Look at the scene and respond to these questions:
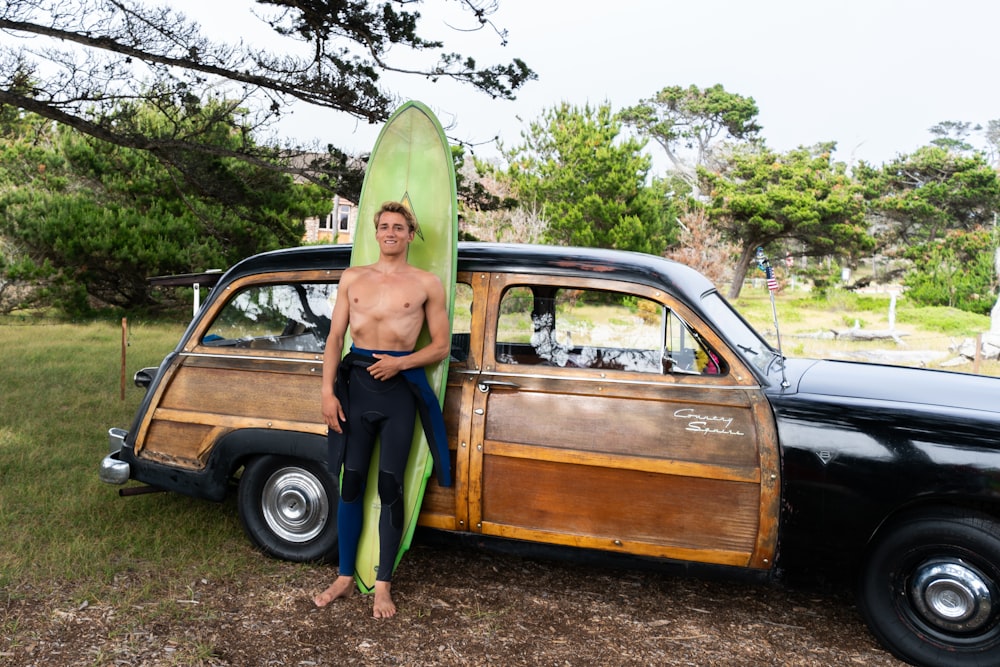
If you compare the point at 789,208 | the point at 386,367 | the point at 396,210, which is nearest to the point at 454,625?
the point at 386,367

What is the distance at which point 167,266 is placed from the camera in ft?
57.9

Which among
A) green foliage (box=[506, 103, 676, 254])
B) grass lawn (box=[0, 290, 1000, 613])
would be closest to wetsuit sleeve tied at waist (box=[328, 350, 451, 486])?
grass lawn (box=[0, 290, 1000, 613])

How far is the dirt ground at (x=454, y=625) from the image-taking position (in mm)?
3562

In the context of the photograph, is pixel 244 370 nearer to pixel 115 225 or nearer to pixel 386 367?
pixel 386 367

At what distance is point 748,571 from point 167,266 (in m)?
16.4

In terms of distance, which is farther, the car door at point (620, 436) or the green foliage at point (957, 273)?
the green foliage at point (957, 273)

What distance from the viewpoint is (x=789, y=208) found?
1133 inches

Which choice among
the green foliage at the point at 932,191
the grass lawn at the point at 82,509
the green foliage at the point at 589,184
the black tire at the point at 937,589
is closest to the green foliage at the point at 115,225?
the grass lawn at the point at 82,509

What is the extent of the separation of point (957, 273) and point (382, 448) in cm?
2999

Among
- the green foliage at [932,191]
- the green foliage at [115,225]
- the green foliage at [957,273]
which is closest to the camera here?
the green foliage at [115,225]

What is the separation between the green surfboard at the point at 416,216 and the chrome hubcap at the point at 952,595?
228cm

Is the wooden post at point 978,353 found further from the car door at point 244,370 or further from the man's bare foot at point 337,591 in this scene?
the man's bare foot at point 337,591

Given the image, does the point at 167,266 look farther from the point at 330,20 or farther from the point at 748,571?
the point at 748,571

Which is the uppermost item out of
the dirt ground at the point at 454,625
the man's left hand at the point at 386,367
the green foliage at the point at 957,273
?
the green foliage at the point at 957,273
